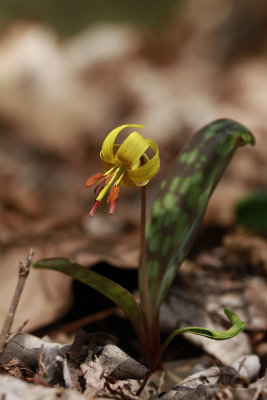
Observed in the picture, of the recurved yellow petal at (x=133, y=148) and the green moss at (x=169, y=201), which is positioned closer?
the recurved yellow petal at (x=133, y=148)

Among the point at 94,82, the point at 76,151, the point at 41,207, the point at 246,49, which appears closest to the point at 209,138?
the point at 41,207

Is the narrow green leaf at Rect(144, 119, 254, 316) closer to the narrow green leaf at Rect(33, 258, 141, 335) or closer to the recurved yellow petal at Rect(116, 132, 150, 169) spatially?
the narrow green leaf at Rect(33, 258, 141, 335)

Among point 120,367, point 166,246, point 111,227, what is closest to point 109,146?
point 166,246

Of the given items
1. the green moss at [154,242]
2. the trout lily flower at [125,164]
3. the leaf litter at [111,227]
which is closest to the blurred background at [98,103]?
the leaf litter at [111,227]

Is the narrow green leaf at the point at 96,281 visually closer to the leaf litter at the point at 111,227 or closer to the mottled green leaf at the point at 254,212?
the leaf litter at the point at 111,227

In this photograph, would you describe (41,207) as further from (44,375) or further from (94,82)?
(94,82)

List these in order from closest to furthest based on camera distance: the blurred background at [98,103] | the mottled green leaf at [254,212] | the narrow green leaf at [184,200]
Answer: the narrow green leaf at [184,200] → the blurred background at [98,103] → the mottled green leaf at [254,212]

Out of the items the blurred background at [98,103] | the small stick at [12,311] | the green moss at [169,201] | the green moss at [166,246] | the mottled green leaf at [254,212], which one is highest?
the blurred background at [98,103]

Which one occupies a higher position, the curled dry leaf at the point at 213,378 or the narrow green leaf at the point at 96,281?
the narrow green leaf at the point at 96,281
